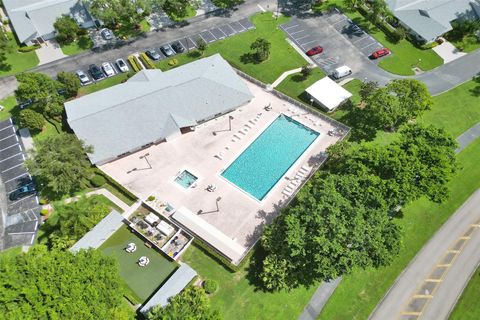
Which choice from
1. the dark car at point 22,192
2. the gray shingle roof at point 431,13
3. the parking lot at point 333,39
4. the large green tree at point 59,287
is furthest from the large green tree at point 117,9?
the gray shingle roof at point 431,13

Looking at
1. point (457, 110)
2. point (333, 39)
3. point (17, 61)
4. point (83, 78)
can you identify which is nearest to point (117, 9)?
point (83, 78)

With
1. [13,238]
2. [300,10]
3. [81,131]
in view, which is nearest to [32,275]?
[13,238]

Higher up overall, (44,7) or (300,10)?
(300,10)

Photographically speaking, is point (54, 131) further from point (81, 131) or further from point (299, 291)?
point (299, 291)

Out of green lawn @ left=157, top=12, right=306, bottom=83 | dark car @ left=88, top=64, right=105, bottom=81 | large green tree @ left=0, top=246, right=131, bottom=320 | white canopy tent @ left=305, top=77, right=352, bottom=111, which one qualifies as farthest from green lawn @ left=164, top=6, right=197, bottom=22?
large green tree @ left=0, top=246, right=131, bottom=320

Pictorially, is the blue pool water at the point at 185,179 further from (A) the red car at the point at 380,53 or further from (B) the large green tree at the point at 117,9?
(A) the red car at the point at 380,53

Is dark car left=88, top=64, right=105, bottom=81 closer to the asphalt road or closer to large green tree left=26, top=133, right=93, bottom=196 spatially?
large green tree left=26, top=133, right=93, bottom=196
